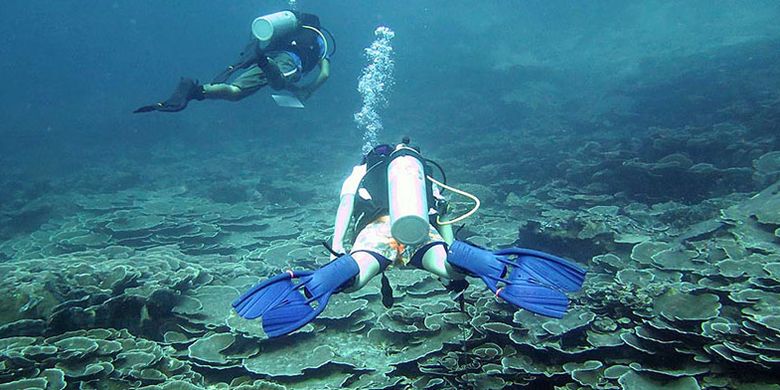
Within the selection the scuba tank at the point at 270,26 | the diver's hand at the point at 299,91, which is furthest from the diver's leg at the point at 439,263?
the scuba tank at the point at 270,26

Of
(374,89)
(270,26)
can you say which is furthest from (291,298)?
(374,89)

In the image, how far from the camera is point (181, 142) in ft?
87.1

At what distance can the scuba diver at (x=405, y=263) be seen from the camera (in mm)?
3092

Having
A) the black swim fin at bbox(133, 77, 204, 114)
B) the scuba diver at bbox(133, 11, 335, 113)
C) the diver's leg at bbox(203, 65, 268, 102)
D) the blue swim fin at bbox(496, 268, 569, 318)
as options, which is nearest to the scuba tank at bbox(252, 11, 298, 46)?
the scuba diver at bbox(133, 11, 335, 113)

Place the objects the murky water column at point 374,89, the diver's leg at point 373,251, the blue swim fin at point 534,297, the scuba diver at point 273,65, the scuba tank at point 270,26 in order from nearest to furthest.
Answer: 1. the blue swim fin at point 534,297
2. the diver's leg at point 373,251
3. the scuba diver at point 273,65
4. the scuba tank at point 270,26
5. the murky water column at point 374,89

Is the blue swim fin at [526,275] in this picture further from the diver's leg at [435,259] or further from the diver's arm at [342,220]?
the diver's arm at [342,220]

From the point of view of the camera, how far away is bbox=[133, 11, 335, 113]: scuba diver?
6590mm

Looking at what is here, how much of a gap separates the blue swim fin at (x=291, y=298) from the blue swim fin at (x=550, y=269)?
4.21ft

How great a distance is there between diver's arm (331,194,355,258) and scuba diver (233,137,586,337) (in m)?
0.22

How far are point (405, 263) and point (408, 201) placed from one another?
2.57ft

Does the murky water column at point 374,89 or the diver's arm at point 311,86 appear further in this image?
the murky water column at point 374,89

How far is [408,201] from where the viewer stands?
3.38m

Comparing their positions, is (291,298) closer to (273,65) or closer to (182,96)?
(182,96)

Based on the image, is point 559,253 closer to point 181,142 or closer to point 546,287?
point 546,287
